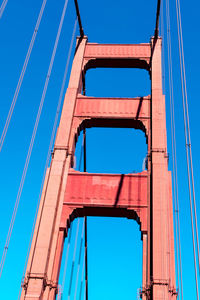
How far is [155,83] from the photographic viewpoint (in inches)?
891

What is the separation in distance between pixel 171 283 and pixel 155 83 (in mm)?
12189

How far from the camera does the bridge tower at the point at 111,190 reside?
15.7m

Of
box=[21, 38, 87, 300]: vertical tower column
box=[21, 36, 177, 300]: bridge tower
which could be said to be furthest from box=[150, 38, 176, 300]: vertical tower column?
box=[21, 38, 87, 300]: vertical tower column

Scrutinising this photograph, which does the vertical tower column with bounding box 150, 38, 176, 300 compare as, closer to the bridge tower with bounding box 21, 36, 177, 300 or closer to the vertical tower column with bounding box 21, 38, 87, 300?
the bridge tower with bounding box 21, 36, 177, 300

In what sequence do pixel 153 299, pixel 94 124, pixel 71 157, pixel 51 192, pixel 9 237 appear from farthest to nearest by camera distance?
pixel 94 124 < pixel 71 157 < pixel 51 192 < pixel 9 237 < pixel 153 299

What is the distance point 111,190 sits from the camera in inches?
734

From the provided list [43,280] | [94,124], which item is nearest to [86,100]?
[94,124]

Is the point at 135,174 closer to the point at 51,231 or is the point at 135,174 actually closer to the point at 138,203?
the point at 138,203

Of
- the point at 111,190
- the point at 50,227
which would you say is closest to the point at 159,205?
the point at 111,190

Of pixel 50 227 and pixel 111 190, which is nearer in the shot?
pixel 50 227

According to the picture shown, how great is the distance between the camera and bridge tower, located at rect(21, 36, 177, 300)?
15.7m

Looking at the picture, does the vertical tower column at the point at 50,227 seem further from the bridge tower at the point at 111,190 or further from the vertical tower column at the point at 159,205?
the vertical tower column at the point at 159,205

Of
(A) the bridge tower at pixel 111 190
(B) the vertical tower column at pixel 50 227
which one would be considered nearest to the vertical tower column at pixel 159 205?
(A) the bridge tower at pixel 111 190

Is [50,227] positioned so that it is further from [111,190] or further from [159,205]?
[159,205]
